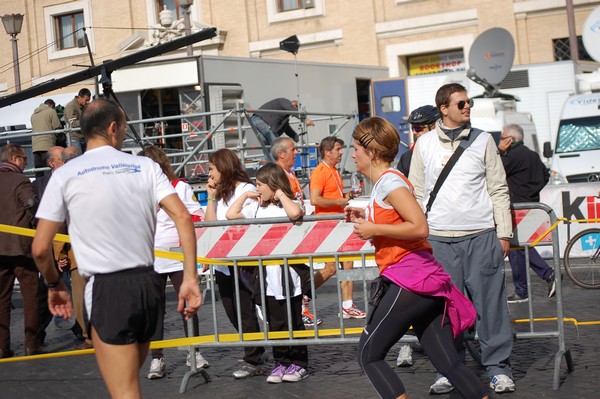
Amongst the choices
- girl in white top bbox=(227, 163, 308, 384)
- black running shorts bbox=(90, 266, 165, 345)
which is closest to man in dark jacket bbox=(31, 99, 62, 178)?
girl in white top bbox=(227, 163, 308, 384)

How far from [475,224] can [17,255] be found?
4.53 metres

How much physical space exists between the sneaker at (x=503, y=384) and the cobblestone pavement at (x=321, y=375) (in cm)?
5

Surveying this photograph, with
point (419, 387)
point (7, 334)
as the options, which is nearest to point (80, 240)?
point (419, 387)

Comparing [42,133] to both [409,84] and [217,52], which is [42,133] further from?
[217,52]

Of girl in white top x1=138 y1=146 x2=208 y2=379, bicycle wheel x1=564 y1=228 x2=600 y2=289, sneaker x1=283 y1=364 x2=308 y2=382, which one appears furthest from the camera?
bicycle wheel x1=564 y1=228 x2=600 y2=289

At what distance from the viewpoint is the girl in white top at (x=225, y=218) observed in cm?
811

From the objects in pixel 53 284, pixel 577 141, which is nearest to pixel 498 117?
pixel 577 141

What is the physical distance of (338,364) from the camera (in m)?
8.45

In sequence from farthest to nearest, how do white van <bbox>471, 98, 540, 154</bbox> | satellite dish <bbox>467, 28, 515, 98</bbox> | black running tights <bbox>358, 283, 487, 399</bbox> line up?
satellite dish <bbox>467, 28, 515, 98</bbox>
white van <bbox>471, 98, 540, 154</bbox>
black running tights <bbox>358, 283, 487, 399</bbox>

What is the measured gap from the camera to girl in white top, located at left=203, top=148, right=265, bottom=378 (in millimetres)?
8109

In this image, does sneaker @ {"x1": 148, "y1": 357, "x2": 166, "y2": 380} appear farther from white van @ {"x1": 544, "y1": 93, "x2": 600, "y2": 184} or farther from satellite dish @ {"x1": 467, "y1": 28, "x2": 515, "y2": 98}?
satellite dish @ {"x1": 467, "y1": 28, "x2": 515, "y2": 98}

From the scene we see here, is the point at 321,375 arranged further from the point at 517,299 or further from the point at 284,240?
the point at 517,299

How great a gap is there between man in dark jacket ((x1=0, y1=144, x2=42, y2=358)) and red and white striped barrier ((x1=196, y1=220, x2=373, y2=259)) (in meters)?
2.42

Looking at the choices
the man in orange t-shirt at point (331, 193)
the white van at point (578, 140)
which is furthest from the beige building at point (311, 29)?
the man in orange t-shirt at point (331, 193)
